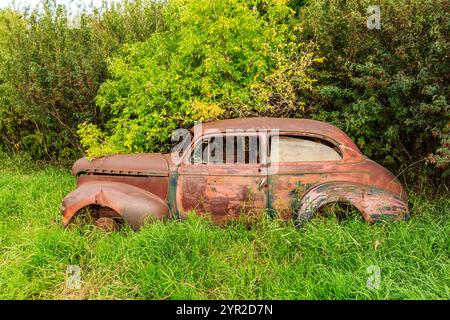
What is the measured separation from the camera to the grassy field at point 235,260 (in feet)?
11.0

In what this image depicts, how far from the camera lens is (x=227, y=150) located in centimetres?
467

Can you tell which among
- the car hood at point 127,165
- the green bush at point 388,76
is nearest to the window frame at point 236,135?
the car hood at point 127,165

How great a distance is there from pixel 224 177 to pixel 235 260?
1.11 metres

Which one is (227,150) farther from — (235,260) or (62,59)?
(62,59)

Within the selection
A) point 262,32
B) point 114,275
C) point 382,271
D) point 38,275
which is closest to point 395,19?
point 262,32

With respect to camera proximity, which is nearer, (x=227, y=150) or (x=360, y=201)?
(x=360, y=201)

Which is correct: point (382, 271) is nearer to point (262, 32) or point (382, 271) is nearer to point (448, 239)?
point (448, 239)

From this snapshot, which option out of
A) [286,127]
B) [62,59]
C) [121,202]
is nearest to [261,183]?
[286,127]

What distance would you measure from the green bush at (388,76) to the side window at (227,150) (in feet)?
6.62

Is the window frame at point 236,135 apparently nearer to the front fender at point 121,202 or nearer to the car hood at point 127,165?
the car hood at point 127,165

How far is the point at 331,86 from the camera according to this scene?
603cm

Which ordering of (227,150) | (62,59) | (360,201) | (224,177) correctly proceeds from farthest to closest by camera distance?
(62,59) < (227,150) < (224,177) < (360,201)

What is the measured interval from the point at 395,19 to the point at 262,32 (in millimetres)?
1998

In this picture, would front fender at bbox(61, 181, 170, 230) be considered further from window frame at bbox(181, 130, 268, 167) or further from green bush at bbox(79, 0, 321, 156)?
green bush at bbox(79, 0, 321, 156)
